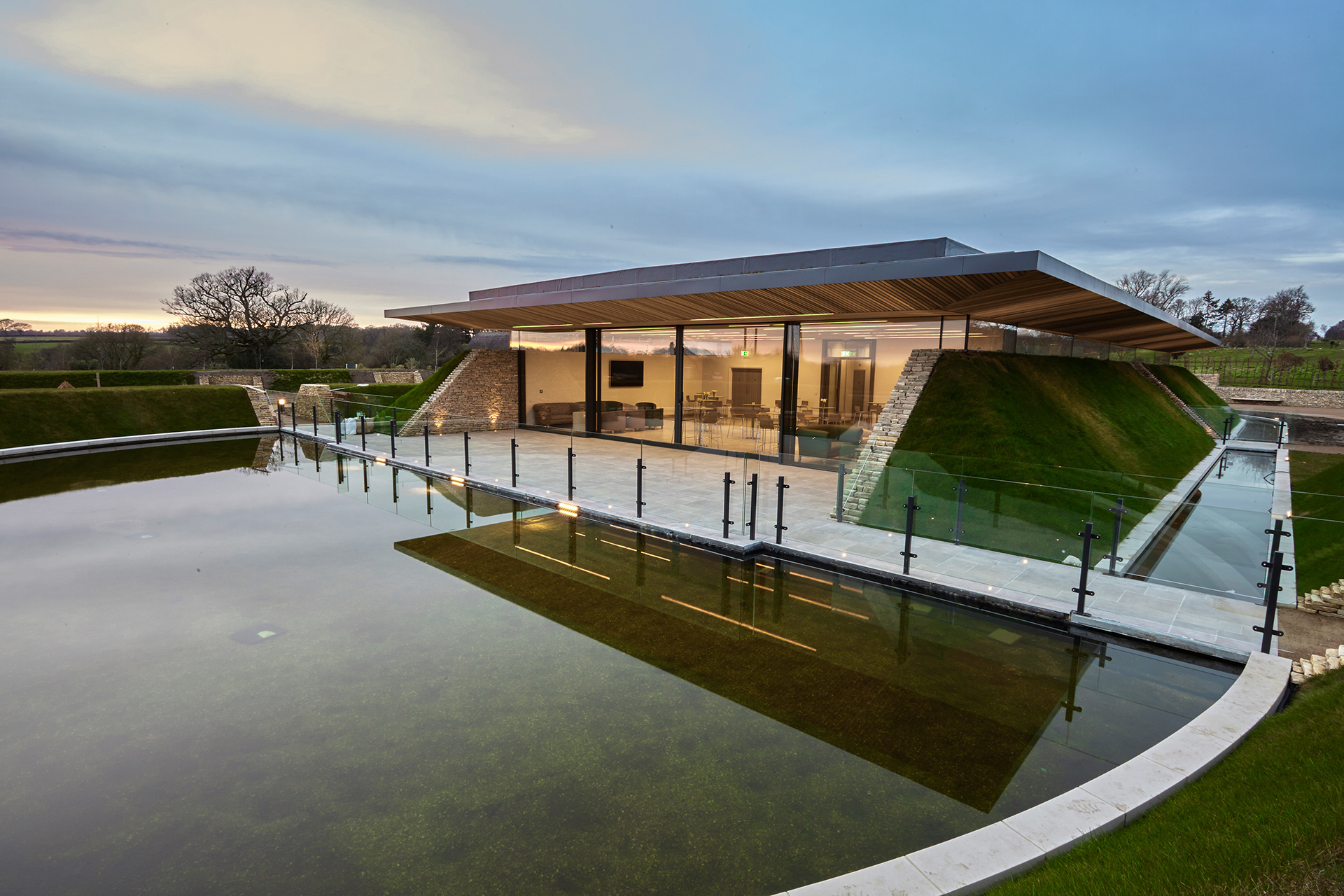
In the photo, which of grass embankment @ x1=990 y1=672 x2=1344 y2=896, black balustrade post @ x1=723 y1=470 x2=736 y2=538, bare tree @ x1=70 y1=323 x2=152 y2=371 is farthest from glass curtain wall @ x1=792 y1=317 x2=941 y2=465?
bare tree @ x1=70 y1=323 x2=152 y2=371

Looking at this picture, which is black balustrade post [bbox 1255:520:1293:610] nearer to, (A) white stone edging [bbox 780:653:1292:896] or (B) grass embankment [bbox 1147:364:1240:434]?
(A) white stone edging [bbox 780:653:1292:896]

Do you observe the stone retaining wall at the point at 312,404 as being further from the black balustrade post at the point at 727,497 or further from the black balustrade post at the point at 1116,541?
the black balustrade post at the point at 1116,541

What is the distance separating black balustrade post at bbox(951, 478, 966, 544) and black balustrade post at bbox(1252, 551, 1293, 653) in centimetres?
315

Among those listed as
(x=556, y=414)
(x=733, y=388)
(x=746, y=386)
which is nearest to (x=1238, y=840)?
(x=746, y=386)

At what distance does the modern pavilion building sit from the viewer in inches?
411

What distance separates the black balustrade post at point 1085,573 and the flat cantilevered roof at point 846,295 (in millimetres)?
3323

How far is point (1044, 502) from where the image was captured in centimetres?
782

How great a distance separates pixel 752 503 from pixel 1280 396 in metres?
51.1

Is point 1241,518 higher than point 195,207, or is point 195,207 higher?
point 195,207

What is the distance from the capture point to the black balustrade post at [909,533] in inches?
312

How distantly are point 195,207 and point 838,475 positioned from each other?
2711 centimetres

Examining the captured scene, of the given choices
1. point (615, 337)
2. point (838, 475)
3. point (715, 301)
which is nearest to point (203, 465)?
point (615, 337)

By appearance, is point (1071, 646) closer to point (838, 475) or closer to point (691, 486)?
point (838, 475)

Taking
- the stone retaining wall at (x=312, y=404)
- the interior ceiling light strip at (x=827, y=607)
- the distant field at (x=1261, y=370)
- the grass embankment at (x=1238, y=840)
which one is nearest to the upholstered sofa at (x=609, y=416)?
the stone retaining wall at (x=312, y=404)
